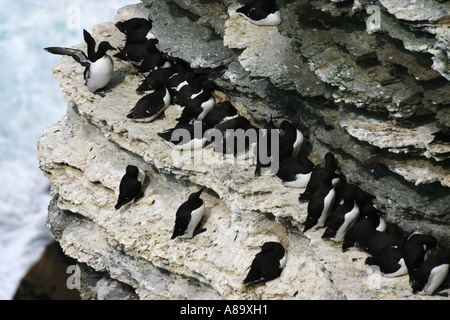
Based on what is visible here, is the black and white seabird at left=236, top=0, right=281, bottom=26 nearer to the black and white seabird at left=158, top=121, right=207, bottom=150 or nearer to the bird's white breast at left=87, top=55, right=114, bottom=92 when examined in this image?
the black and white seabird at left=158, top=121, right=207, bottom=150

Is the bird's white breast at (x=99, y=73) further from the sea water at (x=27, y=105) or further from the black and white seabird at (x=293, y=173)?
the sea water at (x=27, y=105)

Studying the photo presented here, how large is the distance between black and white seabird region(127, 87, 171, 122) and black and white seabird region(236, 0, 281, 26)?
1.46 m

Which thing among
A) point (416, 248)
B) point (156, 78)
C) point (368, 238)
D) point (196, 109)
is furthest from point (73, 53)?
point (416, 248)

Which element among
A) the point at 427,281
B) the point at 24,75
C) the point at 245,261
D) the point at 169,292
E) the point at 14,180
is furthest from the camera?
the point at 24,75

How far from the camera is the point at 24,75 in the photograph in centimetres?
1584

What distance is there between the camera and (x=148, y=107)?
763 cm

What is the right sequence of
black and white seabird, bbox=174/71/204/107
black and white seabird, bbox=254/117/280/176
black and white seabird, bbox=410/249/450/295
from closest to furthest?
black and white seabird, bbox=410/249/450/295 → black and white seabird, bbox=254/117/280/176 → black and white seabird, bbox=174/71/204/107

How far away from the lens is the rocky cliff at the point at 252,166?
5.67 meters

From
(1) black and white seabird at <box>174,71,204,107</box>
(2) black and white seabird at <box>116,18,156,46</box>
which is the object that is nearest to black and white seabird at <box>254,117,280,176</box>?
(1) black and white seabird at <box>174,71,204,107</box>

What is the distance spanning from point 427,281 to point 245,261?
1.80 meters

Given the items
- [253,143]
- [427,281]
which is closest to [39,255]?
[253,143]

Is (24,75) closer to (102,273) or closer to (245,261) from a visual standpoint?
(102,273)

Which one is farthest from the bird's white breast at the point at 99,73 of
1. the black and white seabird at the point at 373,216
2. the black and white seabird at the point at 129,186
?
the black and white seabird at the point at 373,216

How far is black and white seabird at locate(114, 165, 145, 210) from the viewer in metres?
7.16
